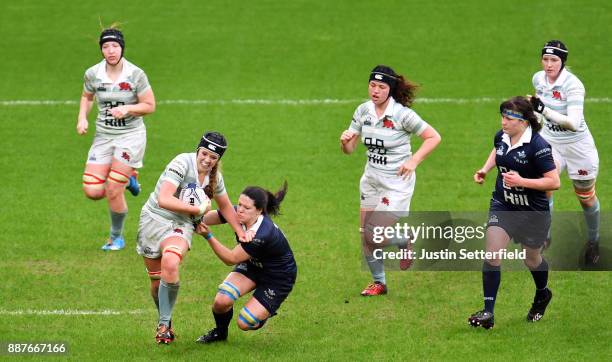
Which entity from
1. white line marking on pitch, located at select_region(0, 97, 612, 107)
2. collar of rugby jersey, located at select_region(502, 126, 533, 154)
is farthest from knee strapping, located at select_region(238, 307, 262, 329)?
white line marking on pitch, located at select_region(0, 97, 612, 107)

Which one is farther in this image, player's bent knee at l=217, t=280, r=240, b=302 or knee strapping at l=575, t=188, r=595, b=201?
knee strapping at l=575, t=188, r=595, b=201

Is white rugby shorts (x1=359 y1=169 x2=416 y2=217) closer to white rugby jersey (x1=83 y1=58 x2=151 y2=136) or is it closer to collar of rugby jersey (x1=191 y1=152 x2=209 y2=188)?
collar of rugby jersey (x1=191 y1=152 x2=209 y2=188)

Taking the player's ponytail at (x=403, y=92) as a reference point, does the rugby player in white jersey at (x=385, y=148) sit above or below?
below

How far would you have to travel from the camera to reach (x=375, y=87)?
1151 cm

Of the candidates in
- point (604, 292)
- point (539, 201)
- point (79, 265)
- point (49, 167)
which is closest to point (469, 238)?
point (604, 292)

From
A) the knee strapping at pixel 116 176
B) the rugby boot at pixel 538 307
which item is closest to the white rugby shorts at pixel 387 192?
the rugby boot at pixel 538 307

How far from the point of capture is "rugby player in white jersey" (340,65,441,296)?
11.5 m

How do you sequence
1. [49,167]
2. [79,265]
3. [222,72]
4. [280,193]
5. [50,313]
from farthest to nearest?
[222,72] → [49,167] → [79,265] → [50,313] → [280,193]

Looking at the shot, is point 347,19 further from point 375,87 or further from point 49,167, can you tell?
point 375,87

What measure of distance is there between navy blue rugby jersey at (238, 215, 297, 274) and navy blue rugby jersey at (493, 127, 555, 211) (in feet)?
7.23

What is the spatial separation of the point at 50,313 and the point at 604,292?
5983 millimetres

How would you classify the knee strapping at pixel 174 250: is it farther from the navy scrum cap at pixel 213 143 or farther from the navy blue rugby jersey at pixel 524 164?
the navy blue rugby jersey at pixel 524 164

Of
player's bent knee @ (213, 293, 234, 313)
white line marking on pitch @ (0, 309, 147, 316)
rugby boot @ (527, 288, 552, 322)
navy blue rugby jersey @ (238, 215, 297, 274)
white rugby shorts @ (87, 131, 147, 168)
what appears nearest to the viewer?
navy blue rugby jersey @ (238, 215, 297, 274)

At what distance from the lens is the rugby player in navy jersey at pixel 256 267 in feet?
32.4
